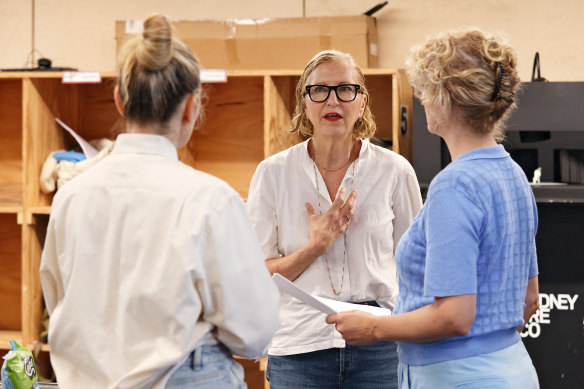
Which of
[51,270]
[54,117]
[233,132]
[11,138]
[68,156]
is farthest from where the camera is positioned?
[11,138]

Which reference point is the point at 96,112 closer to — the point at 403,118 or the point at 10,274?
the point at 10,274

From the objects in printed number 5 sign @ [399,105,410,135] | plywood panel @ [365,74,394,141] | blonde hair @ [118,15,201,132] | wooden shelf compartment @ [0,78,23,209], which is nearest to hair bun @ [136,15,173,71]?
blonde hair @ [118,15,201,132]

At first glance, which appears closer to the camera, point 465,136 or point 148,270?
point 148,270

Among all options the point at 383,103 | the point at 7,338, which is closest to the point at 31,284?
the point at 7,338

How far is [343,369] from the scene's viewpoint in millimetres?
1836

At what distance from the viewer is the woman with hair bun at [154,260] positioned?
3.66ft

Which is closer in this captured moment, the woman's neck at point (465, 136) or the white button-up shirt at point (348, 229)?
the woman's neck at point (465, 136)

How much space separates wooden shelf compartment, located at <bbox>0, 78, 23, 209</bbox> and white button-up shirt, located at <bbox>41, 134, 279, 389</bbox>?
2621 mm

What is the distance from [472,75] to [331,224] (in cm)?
70

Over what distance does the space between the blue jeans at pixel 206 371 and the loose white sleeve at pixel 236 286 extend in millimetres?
25

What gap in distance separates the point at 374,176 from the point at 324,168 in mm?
154

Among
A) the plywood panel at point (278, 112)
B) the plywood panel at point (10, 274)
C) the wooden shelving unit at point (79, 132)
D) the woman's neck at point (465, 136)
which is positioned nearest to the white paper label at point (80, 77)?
the wooden shelving unit at point (79, 132)

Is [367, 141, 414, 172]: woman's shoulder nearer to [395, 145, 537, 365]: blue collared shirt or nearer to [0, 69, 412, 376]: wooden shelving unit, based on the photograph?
[395, 145, 537, 365]: blue collared shirt

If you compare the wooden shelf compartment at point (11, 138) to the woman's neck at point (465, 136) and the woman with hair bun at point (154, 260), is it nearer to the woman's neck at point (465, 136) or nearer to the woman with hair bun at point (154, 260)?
the woman with hair bun at point (154, 260)
